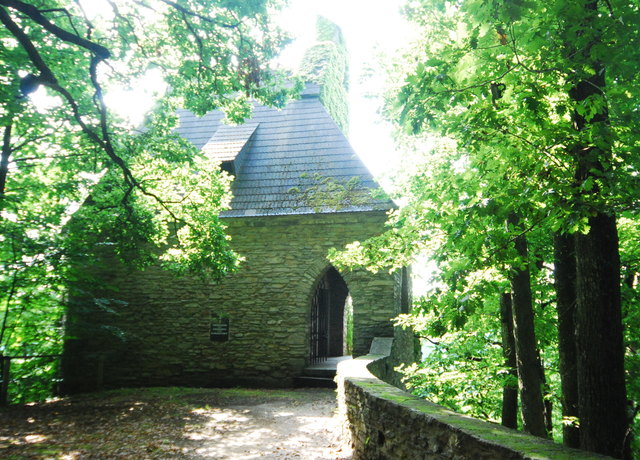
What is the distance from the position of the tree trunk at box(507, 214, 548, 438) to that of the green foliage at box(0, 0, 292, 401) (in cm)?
501

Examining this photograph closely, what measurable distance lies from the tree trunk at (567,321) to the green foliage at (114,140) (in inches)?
204

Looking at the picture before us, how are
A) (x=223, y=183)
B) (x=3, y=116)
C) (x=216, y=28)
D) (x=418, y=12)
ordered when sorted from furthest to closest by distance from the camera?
(x=223, y=183), (x=216, y=28), (x=418, y=12), (x=3, y=116)

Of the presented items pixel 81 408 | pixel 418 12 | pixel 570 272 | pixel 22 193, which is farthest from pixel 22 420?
pixel 418 12

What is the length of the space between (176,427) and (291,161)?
7.27 metres

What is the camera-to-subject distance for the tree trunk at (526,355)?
5.14 meters

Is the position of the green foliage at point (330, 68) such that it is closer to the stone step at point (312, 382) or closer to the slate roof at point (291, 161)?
the slate roof at point (291, 161)

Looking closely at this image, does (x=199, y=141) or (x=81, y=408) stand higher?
(x=199, y=141)

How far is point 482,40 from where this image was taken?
3.00 metres

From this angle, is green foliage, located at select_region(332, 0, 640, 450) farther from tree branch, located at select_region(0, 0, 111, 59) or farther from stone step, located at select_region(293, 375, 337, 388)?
stone step, located at select_region(293, 375, 337, 388)

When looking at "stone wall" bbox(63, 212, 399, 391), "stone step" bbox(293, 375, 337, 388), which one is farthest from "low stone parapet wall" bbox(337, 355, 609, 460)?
"stone wall" bbox(63, 212, 399, 391)

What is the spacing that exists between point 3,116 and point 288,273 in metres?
6.26

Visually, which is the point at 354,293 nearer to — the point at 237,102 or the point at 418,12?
the point at 237,102

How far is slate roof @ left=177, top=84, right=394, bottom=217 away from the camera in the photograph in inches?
412

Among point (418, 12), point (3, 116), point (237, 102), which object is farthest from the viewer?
point (237, 102)
